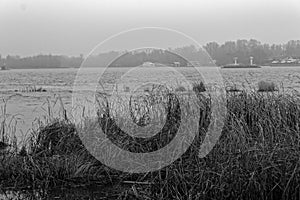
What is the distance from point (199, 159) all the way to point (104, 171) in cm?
138

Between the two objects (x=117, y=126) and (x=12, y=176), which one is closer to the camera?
(x=12, y=176)

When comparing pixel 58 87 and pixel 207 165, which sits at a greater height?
pixel 207 165

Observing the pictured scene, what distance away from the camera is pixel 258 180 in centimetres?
439

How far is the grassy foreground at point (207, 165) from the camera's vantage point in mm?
A: 4379

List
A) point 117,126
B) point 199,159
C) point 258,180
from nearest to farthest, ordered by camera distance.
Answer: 1. point 258,180
2. point 199,159
3. point 117,126

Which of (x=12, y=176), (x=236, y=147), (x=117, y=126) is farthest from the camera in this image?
(x=117, y=126)

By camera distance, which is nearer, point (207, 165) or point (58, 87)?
point (207, 165)

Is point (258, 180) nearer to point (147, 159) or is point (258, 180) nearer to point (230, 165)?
point (230, 165)

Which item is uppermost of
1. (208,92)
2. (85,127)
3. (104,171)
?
(208,92)

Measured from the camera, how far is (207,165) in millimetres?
4754

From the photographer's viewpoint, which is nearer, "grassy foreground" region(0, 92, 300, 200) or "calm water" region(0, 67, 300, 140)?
"grassy foreground" region(0, 92, 300, 200)

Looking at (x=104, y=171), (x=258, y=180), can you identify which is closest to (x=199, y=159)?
(x=258, y=180)

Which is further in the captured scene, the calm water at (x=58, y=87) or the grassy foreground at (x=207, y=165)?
the calm water at (x=58, y=87)

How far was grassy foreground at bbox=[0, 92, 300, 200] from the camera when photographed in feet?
14.4
